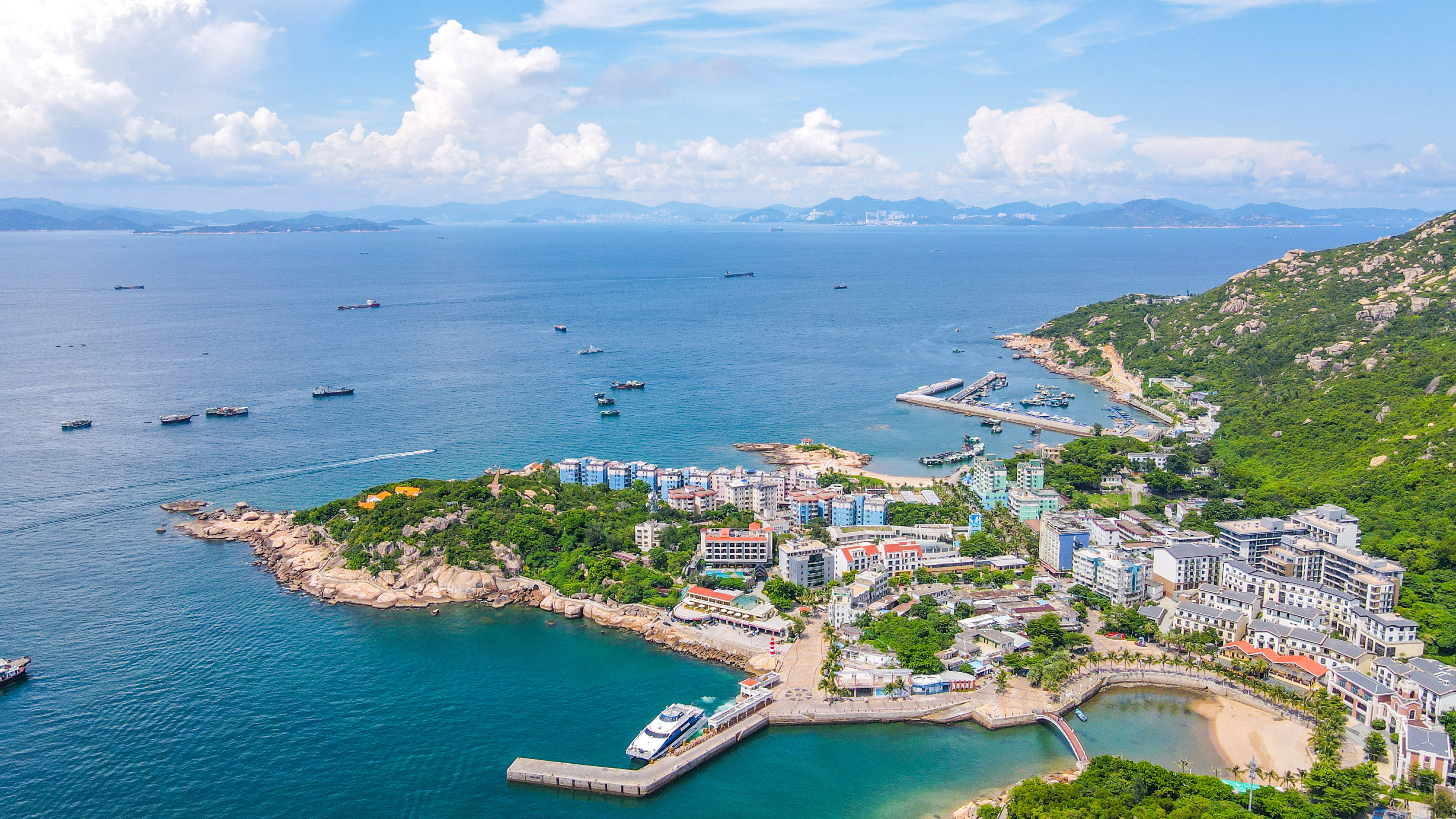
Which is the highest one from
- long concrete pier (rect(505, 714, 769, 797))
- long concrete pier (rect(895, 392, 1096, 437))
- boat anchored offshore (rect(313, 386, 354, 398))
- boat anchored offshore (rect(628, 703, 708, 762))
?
boat anchored offshore (rect(313, 386, 354, 398))

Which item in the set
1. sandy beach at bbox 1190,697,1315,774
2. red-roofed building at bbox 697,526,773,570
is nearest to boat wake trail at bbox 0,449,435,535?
red-roofed building at bbox 697,526,773,570

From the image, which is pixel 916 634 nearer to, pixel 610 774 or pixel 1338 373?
pixel 610 774

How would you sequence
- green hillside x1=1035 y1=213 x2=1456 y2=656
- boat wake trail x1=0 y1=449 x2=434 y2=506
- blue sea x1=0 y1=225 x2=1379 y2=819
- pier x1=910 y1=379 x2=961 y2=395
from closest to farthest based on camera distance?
blue sea x1=0 y1=225 x2=1379 y2=819, green hillside x1=1035 y1=213 x2=1456 y2=656, boat wake trail x1=0 y1=449 x2=434 y2=506, pier x1=910 y1=379 x2=961 y2=395

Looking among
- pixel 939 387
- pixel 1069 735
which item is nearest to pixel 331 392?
pixel 939 387

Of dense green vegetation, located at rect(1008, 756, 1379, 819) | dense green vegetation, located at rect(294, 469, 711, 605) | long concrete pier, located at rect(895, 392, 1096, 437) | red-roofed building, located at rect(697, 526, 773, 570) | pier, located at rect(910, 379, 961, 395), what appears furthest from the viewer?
pier, located at rect(910, 379, 961, 395)

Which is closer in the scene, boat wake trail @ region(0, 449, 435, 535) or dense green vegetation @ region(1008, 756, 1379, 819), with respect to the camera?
dense green vegetation @ region(1008, 756, 1379, 819)

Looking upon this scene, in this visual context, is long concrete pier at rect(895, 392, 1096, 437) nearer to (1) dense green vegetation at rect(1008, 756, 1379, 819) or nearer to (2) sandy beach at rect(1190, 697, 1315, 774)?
(2) sandy beach at rect(1190, 697, 1315, 774)

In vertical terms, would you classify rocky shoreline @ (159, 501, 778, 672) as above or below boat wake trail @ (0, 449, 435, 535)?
below

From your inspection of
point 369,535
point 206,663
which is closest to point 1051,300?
point 369,535
